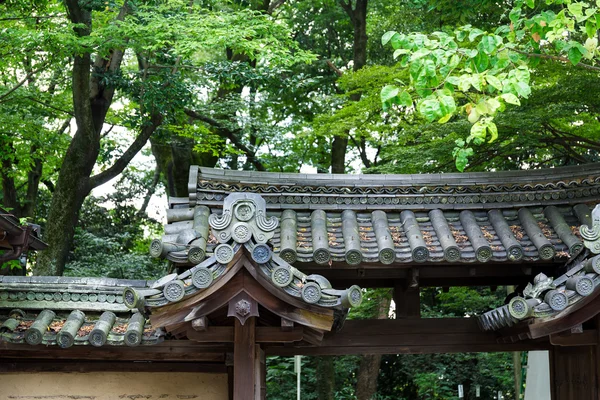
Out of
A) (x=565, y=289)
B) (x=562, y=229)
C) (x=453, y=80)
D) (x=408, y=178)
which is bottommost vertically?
(x=565, y=289)

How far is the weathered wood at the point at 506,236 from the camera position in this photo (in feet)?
24.0

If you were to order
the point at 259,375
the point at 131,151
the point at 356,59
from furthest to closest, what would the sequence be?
1. the point at 356,59
2. the point at 131,151
3. the point at 259,375

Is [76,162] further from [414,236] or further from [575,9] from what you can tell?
[575,9]

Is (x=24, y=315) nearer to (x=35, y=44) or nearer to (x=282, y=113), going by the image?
(x=35, y=44)

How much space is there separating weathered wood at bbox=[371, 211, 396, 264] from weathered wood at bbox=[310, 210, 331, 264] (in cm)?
53

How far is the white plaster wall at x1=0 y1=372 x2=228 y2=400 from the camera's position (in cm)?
737

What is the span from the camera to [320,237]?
749 centimetres

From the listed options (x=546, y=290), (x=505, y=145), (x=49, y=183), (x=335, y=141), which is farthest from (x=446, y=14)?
(x=49, y=183)

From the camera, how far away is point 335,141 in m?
20.3

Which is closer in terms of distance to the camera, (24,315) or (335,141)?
(24,315)

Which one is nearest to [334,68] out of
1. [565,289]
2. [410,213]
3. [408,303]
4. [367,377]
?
[367,377]

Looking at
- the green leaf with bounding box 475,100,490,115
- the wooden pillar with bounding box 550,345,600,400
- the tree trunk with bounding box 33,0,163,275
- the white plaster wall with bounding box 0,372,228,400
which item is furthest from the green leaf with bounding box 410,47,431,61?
the tree trunk with bounding box 33,0,163,275

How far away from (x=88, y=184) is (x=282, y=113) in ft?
31.3

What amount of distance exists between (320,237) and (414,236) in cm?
99
